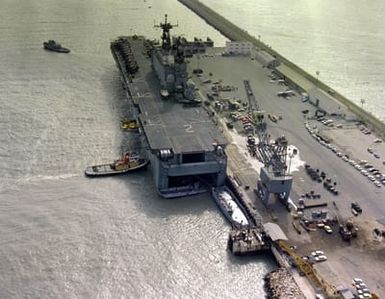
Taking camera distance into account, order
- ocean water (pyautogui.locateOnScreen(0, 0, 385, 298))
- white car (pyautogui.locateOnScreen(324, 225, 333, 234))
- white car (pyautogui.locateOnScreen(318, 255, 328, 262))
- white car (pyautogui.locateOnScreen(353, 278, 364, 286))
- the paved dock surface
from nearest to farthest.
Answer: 1. white car (pyautogui.locateOnScreen(353, 278, 364, 286))
2. ocean water (pyautogui.locateOnScreen(0, 0, 385, 298))
3. white car (pyautogui.locateOnScreen(318, 255, 328, 262))
4. the paved dock surface
5. white car (pyautogui.locateOnScreen(324, 225, 333, 234))

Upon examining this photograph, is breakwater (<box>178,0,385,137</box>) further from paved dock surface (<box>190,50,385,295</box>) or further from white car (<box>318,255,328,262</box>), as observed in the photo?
white car (<box>318,255,328,262</box>)

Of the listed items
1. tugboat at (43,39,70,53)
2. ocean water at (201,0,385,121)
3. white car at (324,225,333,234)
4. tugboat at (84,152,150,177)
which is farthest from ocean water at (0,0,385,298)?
white car at (324,225,333,234)

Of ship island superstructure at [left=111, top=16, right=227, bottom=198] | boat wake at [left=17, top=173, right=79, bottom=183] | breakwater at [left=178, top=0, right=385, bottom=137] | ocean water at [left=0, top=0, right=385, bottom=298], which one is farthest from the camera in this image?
breakwater at [left=178, top=0, right=385, bottom=137]

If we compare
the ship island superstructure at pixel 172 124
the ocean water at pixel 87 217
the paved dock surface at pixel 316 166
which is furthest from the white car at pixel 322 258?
the ship island superstructure at pixel 172 124

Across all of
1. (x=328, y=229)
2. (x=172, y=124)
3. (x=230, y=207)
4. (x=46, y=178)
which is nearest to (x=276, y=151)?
(x=230, y=207)

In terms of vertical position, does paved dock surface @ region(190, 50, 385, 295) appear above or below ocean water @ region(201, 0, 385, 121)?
below

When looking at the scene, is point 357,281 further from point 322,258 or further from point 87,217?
point 87,217
